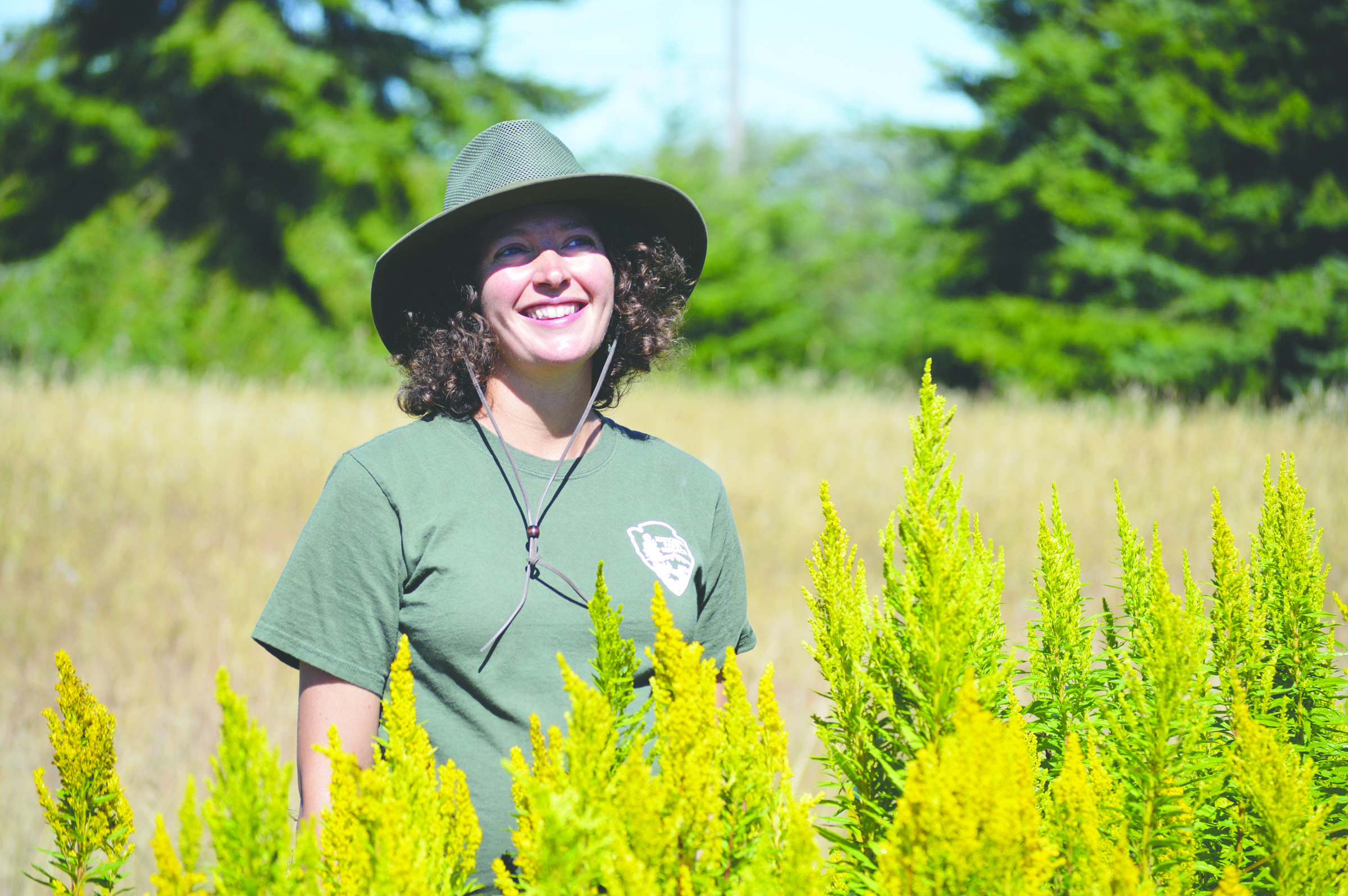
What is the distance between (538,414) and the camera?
2230 millimetres

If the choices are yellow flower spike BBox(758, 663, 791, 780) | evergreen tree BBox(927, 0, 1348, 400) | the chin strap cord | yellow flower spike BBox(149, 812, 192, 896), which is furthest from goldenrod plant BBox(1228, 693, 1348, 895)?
evergreen tree BBox(927, 0, 1348, 400)

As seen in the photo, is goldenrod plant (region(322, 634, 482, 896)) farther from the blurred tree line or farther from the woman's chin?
the blurred tree line

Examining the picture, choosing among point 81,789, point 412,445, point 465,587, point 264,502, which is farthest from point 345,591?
point 264,502

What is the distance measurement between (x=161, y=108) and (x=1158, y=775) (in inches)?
644

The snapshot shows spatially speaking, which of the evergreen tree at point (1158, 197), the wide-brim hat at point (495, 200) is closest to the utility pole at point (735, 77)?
the evergreen tree at point (1158, 197)

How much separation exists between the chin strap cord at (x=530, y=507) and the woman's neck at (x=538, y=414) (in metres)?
0.02

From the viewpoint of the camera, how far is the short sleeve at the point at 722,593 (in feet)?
7.20

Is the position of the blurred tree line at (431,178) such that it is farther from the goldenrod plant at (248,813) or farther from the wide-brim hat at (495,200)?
the goldenrod plant at (248,813)

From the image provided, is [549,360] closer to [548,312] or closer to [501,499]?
[548,312]

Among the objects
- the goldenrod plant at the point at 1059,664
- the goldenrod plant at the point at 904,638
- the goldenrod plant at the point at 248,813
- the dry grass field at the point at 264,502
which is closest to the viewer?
the goldenrod plant at the point at 248,813

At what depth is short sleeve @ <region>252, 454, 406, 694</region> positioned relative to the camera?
180 centimetres

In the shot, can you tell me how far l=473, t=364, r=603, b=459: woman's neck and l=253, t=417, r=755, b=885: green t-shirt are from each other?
99 mm

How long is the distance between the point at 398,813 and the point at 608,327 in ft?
5.62

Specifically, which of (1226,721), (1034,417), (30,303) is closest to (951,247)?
(1034,417)
